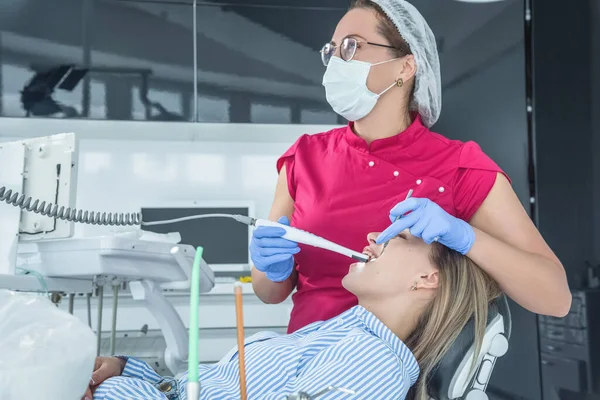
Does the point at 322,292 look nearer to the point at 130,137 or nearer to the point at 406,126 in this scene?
the point at 406,126

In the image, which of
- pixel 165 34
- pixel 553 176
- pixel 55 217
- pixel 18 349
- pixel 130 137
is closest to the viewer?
pixel 18 349

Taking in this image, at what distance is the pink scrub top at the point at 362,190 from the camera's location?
53.3 inches

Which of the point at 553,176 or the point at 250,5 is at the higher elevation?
the point at 250,5

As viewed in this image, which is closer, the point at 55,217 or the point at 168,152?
the point at 55,217

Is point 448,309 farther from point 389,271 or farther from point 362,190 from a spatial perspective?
point 362,190

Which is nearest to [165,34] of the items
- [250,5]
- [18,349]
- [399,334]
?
[250,5]

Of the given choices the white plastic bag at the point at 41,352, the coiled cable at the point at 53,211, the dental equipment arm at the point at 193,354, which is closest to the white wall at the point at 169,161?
the coiled cable at the point at 53,211

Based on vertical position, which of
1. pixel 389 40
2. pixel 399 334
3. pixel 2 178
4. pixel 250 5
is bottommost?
pixel 399 334

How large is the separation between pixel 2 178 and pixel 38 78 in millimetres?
1369

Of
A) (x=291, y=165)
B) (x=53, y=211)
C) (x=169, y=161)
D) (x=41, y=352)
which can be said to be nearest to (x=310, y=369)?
(x=41, y=352)

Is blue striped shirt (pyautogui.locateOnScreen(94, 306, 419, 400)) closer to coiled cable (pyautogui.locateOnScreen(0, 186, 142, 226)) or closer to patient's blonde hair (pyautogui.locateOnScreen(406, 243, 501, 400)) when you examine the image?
patient's blonde hair (pyautogui.locateOnScreen(406, 243, 501, 400))

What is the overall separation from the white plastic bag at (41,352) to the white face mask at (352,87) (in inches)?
34.7

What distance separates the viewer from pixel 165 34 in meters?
2.98

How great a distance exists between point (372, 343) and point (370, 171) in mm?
501
